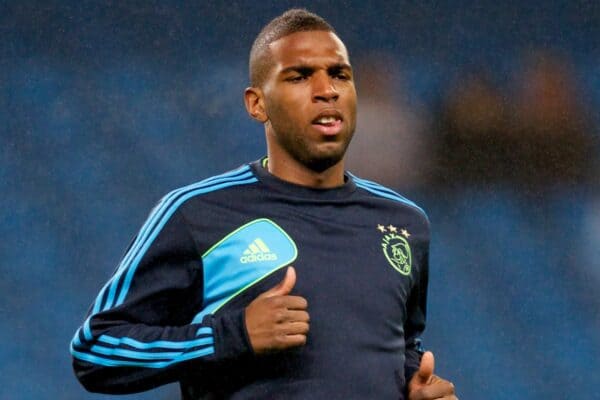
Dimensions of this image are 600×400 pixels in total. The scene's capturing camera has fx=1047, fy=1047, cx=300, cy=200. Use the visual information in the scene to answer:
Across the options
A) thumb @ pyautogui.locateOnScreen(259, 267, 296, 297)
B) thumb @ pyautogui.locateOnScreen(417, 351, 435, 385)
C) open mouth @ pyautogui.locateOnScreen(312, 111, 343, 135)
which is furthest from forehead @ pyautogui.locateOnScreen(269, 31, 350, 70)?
thumb @ pyautogui.locateOnScreen(417, 351, 435, 385)

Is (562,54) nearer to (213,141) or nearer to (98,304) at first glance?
(213,141)

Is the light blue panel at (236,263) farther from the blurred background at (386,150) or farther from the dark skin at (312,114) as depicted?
the blurred background at (386,150)

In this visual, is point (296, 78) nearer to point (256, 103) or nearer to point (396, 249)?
point (256, 103)

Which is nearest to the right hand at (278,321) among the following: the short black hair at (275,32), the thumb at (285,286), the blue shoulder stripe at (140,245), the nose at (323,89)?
the thumb at (285,286)

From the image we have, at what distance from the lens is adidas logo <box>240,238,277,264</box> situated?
1.68 m

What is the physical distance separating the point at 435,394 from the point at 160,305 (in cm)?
47

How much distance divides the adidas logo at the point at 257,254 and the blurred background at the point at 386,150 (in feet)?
5.61

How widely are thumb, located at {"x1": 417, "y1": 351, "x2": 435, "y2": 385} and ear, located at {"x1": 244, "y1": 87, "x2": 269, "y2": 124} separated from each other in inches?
19.9

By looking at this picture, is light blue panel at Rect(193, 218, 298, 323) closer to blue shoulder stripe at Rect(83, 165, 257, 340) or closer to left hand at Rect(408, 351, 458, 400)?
blue shoulder stripe at Rect(83, 165, 257, 340)

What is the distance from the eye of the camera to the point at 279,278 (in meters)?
1.67

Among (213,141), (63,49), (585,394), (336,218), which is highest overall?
(63,49)

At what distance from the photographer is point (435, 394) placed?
1.71 meters

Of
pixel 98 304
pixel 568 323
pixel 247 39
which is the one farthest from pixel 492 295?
pixel 98 304

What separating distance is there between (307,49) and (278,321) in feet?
1.70
